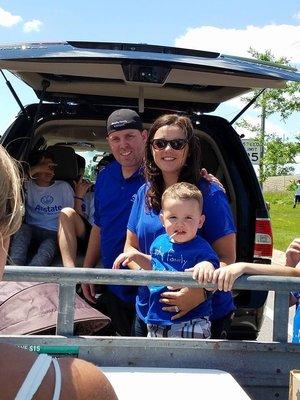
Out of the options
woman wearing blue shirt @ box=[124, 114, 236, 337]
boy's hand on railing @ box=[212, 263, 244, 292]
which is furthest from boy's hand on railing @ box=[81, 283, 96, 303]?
boy's hand on railing @ box=[212, 263, 244, 292]

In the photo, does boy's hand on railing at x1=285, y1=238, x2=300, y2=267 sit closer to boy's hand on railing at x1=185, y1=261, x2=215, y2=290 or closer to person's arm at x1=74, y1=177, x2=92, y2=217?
boy's hand on railing at x1=185, y1=261, x2=215, y2=290

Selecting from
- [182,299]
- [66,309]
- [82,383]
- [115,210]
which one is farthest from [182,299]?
[82,383]

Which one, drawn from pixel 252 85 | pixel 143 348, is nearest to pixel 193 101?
pixel 252 85

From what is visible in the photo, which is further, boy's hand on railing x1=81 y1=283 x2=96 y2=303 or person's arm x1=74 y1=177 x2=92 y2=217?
person's arm x1=74 y1=177 x2=92 y2=217

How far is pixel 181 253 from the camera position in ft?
9.72

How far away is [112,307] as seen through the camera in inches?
141

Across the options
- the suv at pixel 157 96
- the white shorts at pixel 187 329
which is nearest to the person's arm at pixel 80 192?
the suv at pixel 157 96

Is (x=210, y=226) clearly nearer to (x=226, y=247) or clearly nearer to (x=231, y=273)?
(x=226, y=247)

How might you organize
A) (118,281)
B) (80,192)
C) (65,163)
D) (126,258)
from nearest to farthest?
(118,281)
(126,258)
(80,192)
(65,163)

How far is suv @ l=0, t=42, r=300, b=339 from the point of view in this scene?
331 centimetres

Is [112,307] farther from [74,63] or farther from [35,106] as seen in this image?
[35,106]

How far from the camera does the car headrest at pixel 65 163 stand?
18.2 ft

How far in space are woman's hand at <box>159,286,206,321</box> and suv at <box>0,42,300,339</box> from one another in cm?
121

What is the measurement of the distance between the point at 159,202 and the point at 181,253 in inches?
14.3
